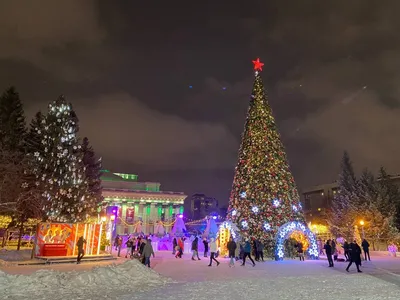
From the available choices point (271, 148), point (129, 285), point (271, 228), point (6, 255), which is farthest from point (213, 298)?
point (6, 255)

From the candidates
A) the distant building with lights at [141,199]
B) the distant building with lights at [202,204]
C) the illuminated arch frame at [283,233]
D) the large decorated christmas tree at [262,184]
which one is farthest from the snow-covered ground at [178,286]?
the distant building with lights at [202,204]

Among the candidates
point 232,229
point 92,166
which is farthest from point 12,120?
point 232,229

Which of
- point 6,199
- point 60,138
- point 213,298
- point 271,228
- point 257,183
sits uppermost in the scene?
point 60,138

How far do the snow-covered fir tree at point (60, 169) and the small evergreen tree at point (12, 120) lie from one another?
373 inches

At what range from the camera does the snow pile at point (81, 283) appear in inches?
371

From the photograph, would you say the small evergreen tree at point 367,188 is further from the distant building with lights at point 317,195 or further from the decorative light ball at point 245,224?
the distant building with lights at point 317,195

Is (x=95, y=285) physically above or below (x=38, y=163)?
below

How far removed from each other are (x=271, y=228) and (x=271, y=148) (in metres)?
5.73

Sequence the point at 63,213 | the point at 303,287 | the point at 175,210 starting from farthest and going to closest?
the point at 175,210 < the point at 63,213 < the point at 303,287

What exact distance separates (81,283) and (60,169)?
16537 mm

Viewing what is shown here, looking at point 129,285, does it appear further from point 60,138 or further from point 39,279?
point 60,138

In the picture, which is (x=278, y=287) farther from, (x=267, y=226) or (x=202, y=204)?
(x=202, y=204)

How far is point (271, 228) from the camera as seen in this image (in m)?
22.1

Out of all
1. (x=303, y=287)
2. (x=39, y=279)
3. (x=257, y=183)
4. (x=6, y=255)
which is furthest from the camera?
(x=257, y=183)
